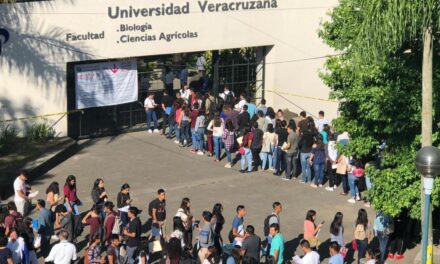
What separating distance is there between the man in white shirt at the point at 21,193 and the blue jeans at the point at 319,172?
23.7 feet

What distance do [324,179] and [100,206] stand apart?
→ 719cm

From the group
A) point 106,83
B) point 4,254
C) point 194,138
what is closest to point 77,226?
point 4,254

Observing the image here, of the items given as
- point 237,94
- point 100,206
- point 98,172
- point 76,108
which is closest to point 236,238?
point 100,206

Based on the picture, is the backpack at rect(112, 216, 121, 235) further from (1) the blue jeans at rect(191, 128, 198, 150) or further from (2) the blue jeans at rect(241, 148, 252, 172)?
(1) the blue jeans at rect(191, 128, 198, 150)

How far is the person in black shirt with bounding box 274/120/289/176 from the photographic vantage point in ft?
79.6

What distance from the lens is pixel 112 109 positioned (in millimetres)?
28062

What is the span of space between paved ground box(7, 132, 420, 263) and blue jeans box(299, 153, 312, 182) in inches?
10.3

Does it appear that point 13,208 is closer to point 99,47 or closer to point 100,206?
point 100,206

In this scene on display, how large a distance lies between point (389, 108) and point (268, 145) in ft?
24.2

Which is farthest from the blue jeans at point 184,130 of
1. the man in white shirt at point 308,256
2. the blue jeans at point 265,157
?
the man in white shirt at point 308,256

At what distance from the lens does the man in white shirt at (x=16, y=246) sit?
16.8m

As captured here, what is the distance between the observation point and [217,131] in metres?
25.5

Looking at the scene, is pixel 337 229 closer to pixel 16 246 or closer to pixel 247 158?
pixel 16 246

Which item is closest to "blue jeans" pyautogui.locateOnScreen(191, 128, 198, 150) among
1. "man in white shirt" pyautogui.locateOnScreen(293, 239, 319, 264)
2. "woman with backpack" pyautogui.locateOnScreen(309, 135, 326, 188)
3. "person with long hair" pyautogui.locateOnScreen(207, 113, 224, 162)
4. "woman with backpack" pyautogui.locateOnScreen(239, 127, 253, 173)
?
"person with long hair" pyautogui.locateOnScreen(207, 113, 224, 162)
